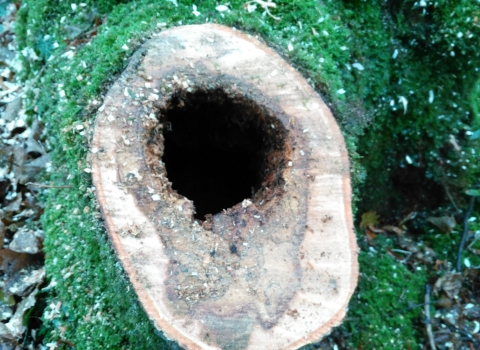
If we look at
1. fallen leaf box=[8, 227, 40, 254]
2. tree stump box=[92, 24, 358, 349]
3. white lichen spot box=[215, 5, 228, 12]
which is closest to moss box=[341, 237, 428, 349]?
tree stump box=[92, 24, 358, 349]

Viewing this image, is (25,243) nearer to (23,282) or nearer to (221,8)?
(23,282)

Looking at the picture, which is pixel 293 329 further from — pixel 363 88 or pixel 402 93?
pixel 402 93

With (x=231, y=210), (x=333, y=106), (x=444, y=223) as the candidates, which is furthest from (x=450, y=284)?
(x=231, y=210)

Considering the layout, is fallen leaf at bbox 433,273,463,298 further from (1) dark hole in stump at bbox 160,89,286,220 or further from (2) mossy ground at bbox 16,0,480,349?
(1) dark hole in stump at bbox 160,89,286,220

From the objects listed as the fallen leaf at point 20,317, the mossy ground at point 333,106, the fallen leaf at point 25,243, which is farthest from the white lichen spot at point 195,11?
the fallen leaf at point 20,317

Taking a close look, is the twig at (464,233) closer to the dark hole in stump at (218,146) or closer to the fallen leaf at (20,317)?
the dark hole in stump at (218,146)

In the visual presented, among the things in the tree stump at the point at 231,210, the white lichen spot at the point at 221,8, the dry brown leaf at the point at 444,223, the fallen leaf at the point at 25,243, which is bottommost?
the fallen leaf at the point at 25,243

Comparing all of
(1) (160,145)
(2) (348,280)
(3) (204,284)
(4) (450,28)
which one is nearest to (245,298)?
(3) (204,284)
